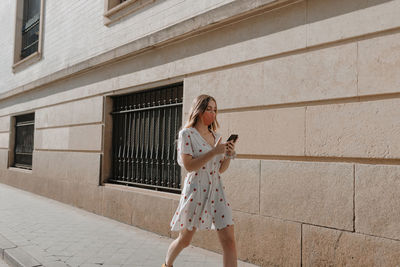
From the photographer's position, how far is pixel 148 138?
630 cm

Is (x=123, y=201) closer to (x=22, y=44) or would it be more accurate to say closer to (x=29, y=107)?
(x=29, y=107)

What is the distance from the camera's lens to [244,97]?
4465 mm

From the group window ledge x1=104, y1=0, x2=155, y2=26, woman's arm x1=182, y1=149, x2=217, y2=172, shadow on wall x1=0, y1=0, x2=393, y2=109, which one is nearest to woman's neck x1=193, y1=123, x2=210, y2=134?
woman's arm x1=182, y1=149, x2=217, y2=172

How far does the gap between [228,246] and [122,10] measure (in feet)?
18.2

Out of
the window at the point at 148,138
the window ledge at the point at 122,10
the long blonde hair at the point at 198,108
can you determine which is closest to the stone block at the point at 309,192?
the long blonde hair at the point at 198,108

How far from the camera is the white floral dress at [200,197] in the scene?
2.93m

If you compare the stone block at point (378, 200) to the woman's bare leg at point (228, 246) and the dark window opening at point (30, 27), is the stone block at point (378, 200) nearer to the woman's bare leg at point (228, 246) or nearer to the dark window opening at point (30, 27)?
the woman's bare leg at point (228, 246)

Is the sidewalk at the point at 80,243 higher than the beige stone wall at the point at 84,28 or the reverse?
the reverse

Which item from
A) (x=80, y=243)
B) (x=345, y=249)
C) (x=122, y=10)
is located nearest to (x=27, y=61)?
(x=122, y=10)

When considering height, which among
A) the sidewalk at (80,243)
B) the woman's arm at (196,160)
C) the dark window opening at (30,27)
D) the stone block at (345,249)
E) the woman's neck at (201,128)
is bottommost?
the sidewalk at (80,243)

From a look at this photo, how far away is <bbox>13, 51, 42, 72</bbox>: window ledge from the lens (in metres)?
10.4

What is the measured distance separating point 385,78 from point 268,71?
1317mm

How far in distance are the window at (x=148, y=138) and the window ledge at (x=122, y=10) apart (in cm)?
156

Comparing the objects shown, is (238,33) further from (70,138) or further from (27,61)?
(27,61)
